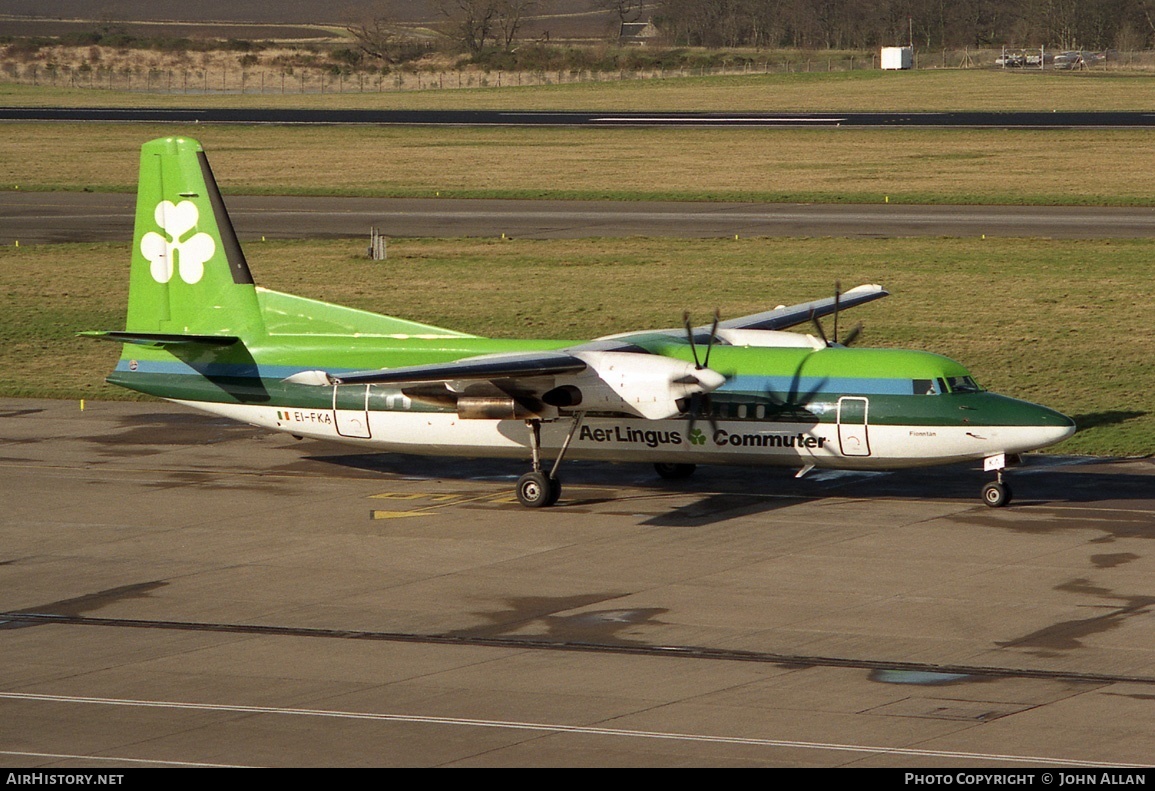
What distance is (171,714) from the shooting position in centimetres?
1702

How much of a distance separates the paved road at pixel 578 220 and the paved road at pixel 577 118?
112 ft

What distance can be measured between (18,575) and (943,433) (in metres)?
14.9

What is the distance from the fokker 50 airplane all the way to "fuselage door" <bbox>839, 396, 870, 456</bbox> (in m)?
0.02

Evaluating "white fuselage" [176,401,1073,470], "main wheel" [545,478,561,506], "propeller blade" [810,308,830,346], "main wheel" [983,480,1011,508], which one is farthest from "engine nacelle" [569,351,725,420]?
"main wheel" [983,480,1011,508]

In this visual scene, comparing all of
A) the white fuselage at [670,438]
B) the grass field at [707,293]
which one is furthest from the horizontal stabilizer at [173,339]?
the grass field at [707,293]

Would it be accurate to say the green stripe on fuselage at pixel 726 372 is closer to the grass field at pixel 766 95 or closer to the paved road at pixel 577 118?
the paved road at pixel 577 118

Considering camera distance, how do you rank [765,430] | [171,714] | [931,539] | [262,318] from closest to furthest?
1. [171,714]
2. [931,539]
3. [765,430]
4. [262,318]

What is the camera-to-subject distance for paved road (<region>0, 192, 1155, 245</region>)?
6050 centimetres

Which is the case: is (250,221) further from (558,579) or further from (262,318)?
(558,579)

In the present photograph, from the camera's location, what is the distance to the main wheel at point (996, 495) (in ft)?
87.3

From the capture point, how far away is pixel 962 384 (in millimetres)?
26609

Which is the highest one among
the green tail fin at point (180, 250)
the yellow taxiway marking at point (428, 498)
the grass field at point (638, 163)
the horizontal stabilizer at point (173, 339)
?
the grass field at point (638, 163)

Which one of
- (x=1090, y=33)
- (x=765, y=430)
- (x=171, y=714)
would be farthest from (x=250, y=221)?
(x=1090, y=33)

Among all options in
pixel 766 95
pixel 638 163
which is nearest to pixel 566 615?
pixel 638 163
